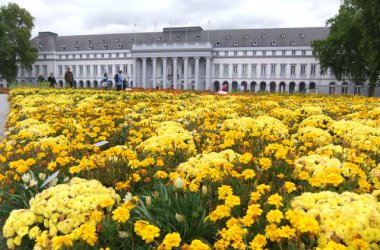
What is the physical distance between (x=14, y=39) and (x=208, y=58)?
43.8 meters

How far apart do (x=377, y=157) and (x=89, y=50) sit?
103 meters

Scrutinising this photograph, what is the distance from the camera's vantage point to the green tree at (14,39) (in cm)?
6250

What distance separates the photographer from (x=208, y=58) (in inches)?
3548

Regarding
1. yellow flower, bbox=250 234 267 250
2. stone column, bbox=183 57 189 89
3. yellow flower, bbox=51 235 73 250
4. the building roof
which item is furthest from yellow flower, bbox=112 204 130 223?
stone column, bbox=183 57 189 89

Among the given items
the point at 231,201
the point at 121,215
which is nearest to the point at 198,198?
the point at 231,201

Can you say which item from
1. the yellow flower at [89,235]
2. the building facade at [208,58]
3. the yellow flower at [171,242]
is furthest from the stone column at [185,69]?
the yellow flower at [171,242]

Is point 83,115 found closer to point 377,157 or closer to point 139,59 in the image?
point 377,157

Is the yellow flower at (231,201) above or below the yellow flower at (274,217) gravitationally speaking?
above

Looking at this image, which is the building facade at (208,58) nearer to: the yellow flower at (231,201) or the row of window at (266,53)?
the row of window at (266,53)

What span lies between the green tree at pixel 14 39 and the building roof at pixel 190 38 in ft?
115

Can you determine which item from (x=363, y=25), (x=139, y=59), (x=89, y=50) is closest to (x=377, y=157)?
(x=363, y=25)

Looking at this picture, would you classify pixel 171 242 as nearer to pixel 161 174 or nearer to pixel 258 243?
pixel 258 243

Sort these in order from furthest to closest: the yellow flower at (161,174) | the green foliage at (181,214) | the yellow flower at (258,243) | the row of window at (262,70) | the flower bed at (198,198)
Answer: the row of window at (262,70)
the yellow flower at (161,174)
the green foliage at (181,214)
the flower bed at (198,198)
the yellow flower at (258,243)

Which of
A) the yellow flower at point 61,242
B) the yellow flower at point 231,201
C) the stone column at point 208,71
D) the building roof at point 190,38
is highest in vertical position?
the building roof at point 190,38
